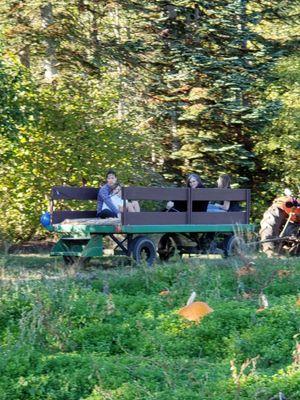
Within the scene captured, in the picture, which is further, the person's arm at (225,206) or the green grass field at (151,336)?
the person's arm at (225,206)

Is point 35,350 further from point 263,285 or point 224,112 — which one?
point 224,112

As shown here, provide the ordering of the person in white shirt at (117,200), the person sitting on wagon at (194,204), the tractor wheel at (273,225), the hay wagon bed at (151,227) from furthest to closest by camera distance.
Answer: the tractor wheel at (273,225) < the person sitting on wagon at (194,204) < the person in white shirt at (117,200) < the hay wagon bed at (151,227)

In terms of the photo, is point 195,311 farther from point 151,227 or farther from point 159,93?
point 159,93

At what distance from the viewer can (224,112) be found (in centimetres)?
2608

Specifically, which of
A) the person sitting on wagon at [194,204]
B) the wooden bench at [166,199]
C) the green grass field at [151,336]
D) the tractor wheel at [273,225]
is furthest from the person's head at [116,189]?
the green grass field at [151,336]

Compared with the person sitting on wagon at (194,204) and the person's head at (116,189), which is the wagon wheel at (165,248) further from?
the person's head at (116,189)

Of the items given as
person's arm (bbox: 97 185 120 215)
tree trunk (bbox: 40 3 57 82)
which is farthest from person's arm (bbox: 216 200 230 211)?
tree trunk (bbox: 40 3 57 82)

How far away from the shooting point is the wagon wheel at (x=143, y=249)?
52.9 feet

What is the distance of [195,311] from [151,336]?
927mm

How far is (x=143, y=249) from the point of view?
646 inches

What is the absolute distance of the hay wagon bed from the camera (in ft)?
51.6

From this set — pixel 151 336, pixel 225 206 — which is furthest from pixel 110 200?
pixel 151 336

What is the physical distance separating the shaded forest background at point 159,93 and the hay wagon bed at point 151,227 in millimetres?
2796

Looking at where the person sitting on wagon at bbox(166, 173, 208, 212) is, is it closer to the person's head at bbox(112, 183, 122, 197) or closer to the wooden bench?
the wooden bench
